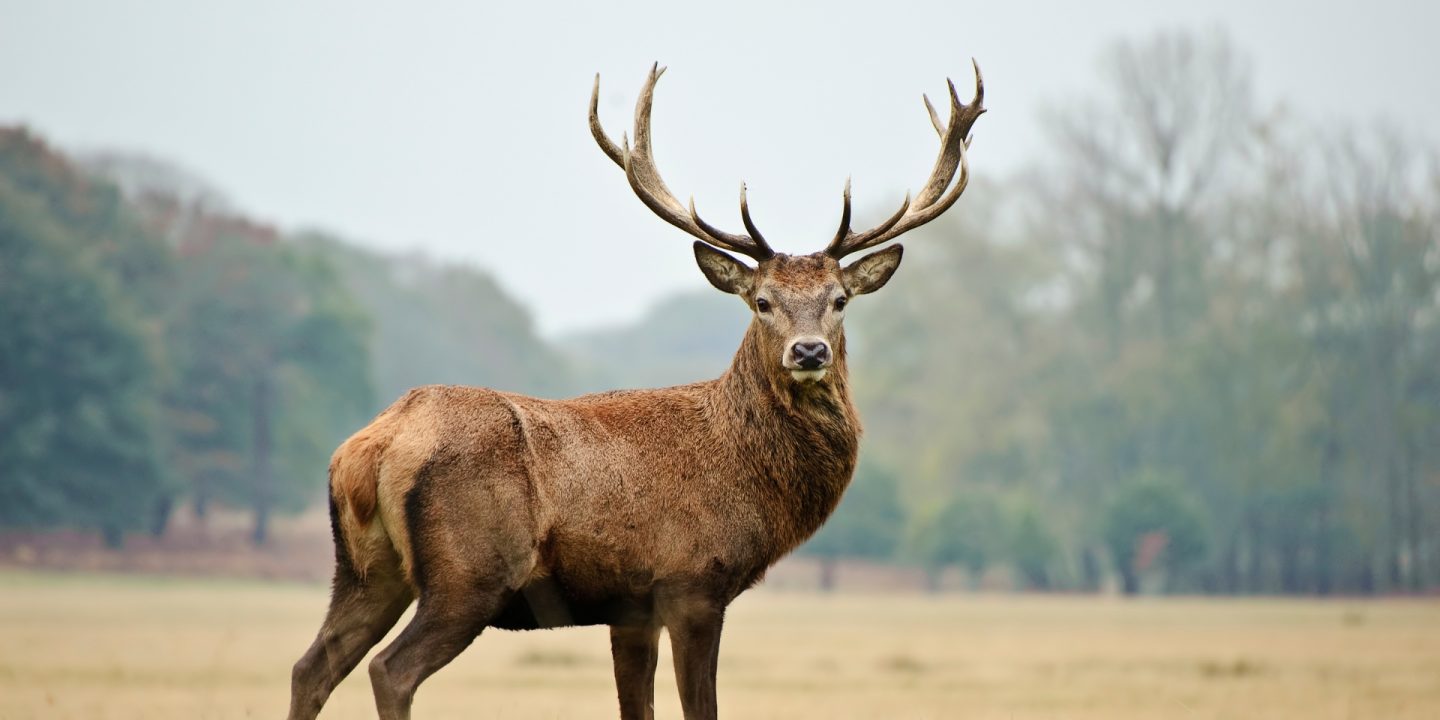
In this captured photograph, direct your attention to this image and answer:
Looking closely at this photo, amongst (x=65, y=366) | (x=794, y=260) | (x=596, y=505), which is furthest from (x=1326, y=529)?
(x=596, y=505)

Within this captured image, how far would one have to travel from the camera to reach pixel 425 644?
836cm

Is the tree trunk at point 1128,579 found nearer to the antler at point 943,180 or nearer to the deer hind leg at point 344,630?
the antler at point 943,180

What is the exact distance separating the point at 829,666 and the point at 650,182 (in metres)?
16.8

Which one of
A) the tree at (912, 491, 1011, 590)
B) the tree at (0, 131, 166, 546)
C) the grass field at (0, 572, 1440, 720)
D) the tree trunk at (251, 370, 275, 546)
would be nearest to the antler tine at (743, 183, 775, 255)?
the grass field at (0, 572, 1440, 720)

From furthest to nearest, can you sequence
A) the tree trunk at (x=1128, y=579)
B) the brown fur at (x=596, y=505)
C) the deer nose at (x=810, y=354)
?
the tree trunk at (x=1128, y=579), the deer nose at (x=810, y=354), the brown fur at (x=596, y=505)

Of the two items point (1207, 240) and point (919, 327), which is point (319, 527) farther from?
point (1207, 240)

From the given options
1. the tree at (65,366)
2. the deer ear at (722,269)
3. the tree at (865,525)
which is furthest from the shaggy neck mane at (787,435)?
the tree at (865,525)

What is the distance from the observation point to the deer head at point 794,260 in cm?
965

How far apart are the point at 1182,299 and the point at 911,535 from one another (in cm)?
1561

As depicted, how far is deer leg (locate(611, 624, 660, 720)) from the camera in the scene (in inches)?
373

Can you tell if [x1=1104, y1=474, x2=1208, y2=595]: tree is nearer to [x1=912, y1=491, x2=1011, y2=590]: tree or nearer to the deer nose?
[x1=912, y1=491, x2=1011, y2=590]: tree

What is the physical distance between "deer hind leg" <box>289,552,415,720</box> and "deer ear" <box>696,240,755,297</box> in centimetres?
263

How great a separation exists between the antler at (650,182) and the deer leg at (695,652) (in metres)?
2.27

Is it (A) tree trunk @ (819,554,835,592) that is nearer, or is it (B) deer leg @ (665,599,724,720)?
(B) deer leg @ (665,599,724,720)
